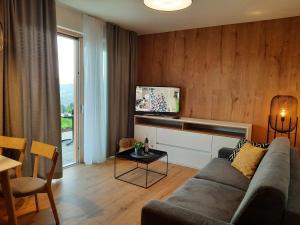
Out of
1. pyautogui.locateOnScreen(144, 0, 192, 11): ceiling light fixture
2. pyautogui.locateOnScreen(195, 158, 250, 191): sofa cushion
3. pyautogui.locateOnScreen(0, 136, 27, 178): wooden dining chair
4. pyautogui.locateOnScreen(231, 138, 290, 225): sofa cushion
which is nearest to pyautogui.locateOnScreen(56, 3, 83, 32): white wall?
pyautogui.locateOnScreen(144, 0, 192, 11): ceiling light fixture

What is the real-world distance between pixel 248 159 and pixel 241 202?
1012 millimetres

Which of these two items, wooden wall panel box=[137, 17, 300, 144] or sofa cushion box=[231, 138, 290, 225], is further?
wooden wall panel box=[137, 17, 300, 144]

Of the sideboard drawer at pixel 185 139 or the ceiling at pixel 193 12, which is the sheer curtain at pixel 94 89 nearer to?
the ceiling at pixel 193 12

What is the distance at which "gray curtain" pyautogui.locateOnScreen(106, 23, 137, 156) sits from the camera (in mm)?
4082

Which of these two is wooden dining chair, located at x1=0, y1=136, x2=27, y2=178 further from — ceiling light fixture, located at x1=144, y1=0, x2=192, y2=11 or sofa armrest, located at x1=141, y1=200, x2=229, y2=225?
ceiling light fixture, located at x1=144, y1=0, x2=192, y2=11

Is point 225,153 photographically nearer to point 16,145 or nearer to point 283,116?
point 283,116

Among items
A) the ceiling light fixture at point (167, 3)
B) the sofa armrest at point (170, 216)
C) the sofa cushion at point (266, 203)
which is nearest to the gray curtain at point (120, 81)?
the ceiling light fixture at point (167, 3)

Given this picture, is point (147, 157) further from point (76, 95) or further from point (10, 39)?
point (10, 39)

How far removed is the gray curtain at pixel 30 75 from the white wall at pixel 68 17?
0.91 feet

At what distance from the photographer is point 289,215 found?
124 cm

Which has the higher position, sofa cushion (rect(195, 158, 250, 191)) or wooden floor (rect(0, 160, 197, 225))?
sofa cushion (rect(195, 158, 250, 191))

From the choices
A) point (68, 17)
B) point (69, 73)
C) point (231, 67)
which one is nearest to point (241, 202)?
point (231, 67)

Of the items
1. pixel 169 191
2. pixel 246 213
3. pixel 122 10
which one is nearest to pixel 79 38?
pixel 122 10

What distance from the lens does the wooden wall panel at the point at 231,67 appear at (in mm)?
3488
